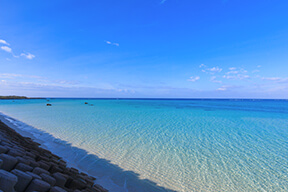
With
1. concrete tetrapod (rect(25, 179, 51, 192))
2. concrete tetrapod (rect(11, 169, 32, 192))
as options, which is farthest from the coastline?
concrete tetrapod (rect(11, 169, 32, 192))

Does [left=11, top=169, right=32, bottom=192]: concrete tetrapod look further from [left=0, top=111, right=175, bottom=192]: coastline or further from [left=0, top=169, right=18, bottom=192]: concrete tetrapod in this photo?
[left=0, top=111, right=175, bottom=192]: coastline

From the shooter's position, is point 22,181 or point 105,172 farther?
point 105,172

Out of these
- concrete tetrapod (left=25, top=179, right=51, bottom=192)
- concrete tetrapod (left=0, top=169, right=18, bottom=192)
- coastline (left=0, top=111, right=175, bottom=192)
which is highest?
concrete tetrapod (left=0, top=169, right=18, bottom=192)

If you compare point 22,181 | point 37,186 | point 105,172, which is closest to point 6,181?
point 22,181

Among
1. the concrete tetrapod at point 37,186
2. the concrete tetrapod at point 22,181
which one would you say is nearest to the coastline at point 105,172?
the concrete tetrapod at point 37,186

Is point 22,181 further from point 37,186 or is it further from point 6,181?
point 6,181

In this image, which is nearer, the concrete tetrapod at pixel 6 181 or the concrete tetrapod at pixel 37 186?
the concrete tetrapod at pixel 6 181

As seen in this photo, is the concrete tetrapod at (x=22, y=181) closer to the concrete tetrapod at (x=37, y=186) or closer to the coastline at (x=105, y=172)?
the concrete tetrapod at (x=37, y=186)

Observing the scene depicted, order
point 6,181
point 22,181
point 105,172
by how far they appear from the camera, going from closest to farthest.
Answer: point 6,181, point 22,181, point 105,172

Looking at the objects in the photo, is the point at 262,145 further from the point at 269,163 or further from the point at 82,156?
the point at 82,156

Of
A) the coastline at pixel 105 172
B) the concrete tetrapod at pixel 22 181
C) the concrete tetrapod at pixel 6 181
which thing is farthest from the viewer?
the coastline at pixel 105 172

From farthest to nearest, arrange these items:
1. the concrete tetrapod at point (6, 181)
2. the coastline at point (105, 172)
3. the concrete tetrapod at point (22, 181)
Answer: the coastline at point (105, 172) → the concrete tetrapod at point (22, 181) → the concrete tetrapod at point (6, 181)

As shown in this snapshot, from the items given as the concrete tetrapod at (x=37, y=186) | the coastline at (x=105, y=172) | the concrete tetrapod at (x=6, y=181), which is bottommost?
the coastline at (x=105, y=172)

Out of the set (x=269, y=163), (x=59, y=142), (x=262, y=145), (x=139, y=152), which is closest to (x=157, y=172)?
(x=139, y=152)
